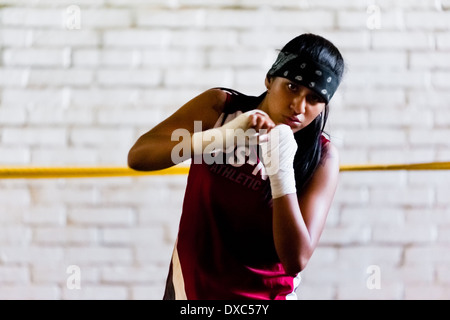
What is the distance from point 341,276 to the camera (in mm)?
2139

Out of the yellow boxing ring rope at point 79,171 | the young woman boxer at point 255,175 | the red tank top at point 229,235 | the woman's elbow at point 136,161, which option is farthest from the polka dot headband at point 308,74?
the yellow boxing ring rope at point 79,171

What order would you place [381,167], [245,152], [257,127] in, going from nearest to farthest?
[257,127]
[245,152]
[381,167]

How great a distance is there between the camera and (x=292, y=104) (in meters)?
1.24

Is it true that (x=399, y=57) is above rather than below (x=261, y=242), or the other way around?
above

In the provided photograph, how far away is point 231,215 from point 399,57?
1165 mm

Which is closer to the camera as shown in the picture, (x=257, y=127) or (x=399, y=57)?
(x=257, y=127)

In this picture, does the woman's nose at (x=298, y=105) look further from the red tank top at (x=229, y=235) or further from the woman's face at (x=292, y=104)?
the red tank top at (x=229, y=235)

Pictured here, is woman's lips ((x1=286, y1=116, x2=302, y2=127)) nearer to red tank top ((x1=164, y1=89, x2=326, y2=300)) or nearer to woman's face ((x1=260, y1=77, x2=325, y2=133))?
woman's face ((x1=260, y1=77, x2=325, y2=133))

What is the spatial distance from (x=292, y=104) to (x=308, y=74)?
76 millimetres

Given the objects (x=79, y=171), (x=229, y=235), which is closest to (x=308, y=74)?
(x=229, y=235)

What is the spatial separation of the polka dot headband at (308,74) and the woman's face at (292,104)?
1 cm

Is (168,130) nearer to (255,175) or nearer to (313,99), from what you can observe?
(255,175)
